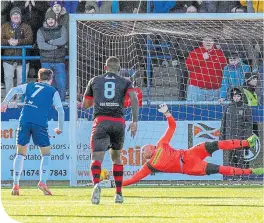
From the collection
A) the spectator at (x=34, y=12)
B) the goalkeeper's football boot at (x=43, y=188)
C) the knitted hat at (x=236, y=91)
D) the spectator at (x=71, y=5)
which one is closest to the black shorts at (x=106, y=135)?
the goalkeeper's football boot at (x=43, y=188)

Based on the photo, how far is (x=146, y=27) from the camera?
18.5 metres

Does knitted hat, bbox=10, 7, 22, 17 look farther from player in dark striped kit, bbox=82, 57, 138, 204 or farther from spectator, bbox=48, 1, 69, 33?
player in dark striped kit, bbox=82, 57, 138, 204

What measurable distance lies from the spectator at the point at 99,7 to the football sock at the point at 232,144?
178 inches

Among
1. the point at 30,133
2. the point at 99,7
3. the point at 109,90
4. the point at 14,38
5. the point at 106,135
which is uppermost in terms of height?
the point at 99,7

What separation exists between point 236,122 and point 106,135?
20.3 feet

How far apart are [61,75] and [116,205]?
24.8 ft

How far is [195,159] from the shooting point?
56.7 feet

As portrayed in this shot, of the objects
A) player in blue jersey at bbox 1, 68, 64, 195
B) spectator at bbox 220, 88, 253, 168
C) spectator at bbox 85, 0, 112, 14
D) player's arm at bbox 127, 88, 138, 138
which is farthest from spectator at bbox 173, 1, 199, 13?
player's arm at bbox 127, 88, 138, 138

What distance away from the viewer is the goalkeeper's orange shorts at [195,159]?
56.5 feet

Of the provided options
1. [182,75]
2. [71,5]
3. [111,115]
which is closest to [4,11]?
[71,5]

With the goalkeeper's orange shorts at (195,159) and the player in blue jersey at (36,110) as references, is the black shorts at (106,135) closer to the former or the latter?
the player in blue jersey at (36,110)

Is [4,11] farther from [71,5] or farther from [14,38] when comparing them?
[71,5]

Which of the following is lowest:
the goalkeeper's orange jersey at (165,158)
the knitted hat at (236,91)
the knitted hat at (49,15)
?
the goalkeeper's orange jersey at (165,158)

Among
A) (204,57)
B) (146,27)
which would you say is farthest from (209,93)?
(146,27)
